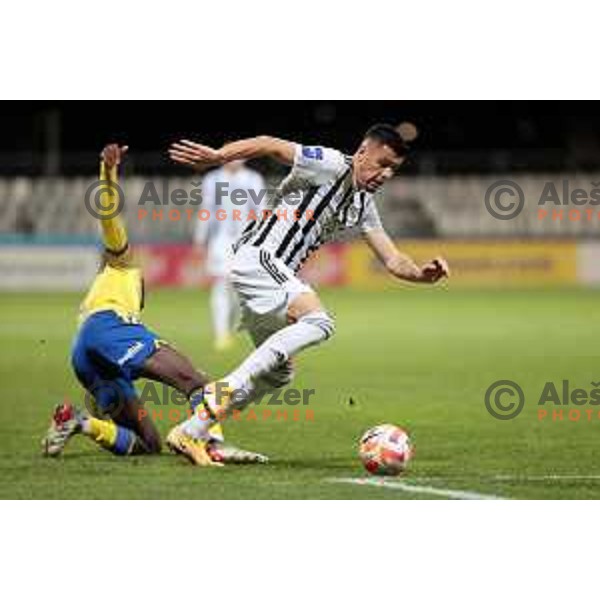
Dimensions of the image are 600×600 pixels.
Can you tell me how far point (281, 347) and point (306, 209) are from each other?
0.97 m

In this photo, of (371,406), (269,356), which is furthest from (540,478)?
(371,406)

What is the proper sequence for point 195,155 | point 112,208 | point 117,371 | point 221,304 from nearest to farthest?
point 195,155 < point 112,208 < point 117,371 < point 221,304

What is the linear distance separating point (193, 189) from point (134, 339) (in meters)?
21.1

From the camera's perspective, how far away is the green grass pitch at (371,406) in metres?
8.16

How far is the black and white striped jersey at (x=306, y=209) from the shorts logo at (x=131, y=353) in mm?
832

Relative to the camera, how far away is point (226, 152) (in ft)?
26.1

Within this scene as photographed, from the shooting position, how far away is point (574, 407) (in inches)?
496

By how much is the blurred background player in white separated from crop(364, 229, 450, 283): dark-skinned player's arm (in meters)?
7.62

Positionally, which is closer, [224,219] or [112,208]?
[112,208]

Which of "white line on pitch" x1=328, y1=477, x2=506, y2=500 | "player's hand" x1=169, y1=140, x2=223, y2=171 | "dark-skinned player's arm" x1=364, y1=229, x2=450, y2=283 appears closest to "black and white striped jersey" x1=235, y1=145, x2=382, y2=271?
"dark-skinned player's arm" x1=364, y1=229, x2=450, y2=283

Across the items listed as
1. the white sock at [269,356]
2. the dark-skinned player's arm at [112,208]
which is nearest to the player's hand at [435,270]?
the white sock at [269,356]

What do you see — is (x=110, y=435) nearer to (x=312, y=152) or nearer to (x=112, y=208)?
(x=112, y=208)

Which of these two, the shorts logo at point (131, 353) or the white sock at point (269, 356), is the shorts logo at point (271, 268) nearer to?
the white sock at point (269, 356)

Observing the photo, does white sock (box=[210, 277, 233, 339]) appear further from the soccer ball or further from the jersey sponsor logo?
the soccer ball
